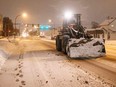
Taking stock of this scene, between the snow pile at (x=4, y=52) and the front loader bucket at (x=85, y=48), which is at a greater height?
the front loader bucket at (x=85, y=48)

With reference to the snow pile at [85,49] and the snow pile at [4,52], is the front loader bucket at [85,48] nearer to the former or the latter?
the snow pile at [85,49]

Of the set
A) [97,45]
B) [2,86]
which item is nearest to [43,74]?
[2,86]

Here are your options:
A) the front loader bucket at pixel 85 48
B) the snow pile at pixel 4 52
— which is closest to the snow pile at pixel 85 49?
the front loader bucket at pixel 85 48

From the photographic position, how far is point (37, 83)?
1009cm

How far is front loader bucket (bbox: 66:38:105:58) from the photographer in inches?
735

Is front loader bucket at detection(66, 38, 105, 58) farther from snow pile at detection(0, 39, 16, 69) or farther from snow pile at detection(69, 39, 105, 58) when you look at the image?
snow pile at detection(0, 39, 16, 69)

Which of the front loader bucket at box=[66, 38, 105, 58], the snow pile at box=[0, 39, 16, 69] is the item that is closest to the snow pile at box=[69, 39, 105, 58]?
the front loader bucket at box=[66, 38, 105, 58]

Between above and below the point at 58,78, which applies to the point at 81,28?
above

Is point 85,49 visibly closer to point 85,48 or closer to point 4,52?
point 85,48

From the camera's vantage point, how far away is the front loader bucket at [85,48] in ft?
61.3

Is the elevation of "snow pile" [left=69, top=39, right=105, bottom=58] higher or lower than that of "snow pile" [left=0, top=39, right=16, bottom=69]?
higher

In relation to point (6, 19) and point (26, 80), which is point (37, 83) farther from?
point (6, 19)

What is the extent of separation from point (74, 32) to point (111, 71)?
9.23 metres

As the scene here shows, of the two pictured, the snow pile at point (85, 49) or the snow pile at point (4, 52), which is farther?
the snow pile at point (85, 49)
